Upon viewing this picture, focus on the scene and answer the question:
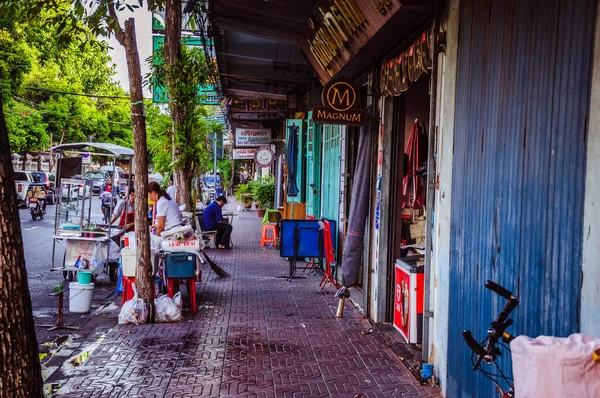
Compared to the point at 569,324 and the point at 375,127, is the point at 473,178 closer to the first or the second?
the point at 569,324

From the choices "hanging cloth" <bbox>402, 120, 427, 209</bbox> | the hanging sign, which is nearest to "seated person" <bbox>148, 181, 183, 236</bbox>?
the hanging sign

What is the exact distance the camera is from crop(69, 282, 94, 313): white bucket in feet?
32.2

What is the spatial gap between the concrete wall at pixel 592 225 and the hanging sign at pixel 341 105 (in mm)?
5686

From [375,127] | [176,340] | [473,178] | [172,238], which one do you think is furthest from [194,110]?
[473,178]

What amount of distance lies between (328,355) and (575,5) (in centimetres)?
484

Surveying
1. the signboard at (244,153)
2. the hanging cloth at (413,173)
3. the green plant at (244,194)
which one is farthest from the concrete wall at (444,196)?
the green plant at (244,194)

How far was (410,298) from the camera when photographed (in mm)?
7453

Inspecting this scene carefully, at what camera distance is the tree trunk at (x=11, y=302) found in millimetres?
3982

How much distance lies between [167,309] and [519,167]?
19.2 feet

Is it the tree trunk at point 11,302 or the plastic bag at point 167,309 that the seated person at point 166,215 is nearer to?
the plastic bag at point 167,309

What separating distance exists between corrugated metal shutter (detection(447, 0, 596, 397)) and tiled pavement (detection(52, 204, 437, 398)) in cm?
129

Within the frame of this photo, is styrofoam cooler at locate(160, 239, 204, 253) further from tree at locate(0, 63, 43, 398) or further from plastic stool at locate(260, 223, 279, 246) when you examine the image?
plastic stool at locate(260, 223, 279, 246)

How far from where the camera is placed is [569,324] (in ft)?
12.2

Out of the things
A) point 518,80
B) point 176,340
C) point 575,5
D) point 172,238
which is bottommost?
point 176,340
